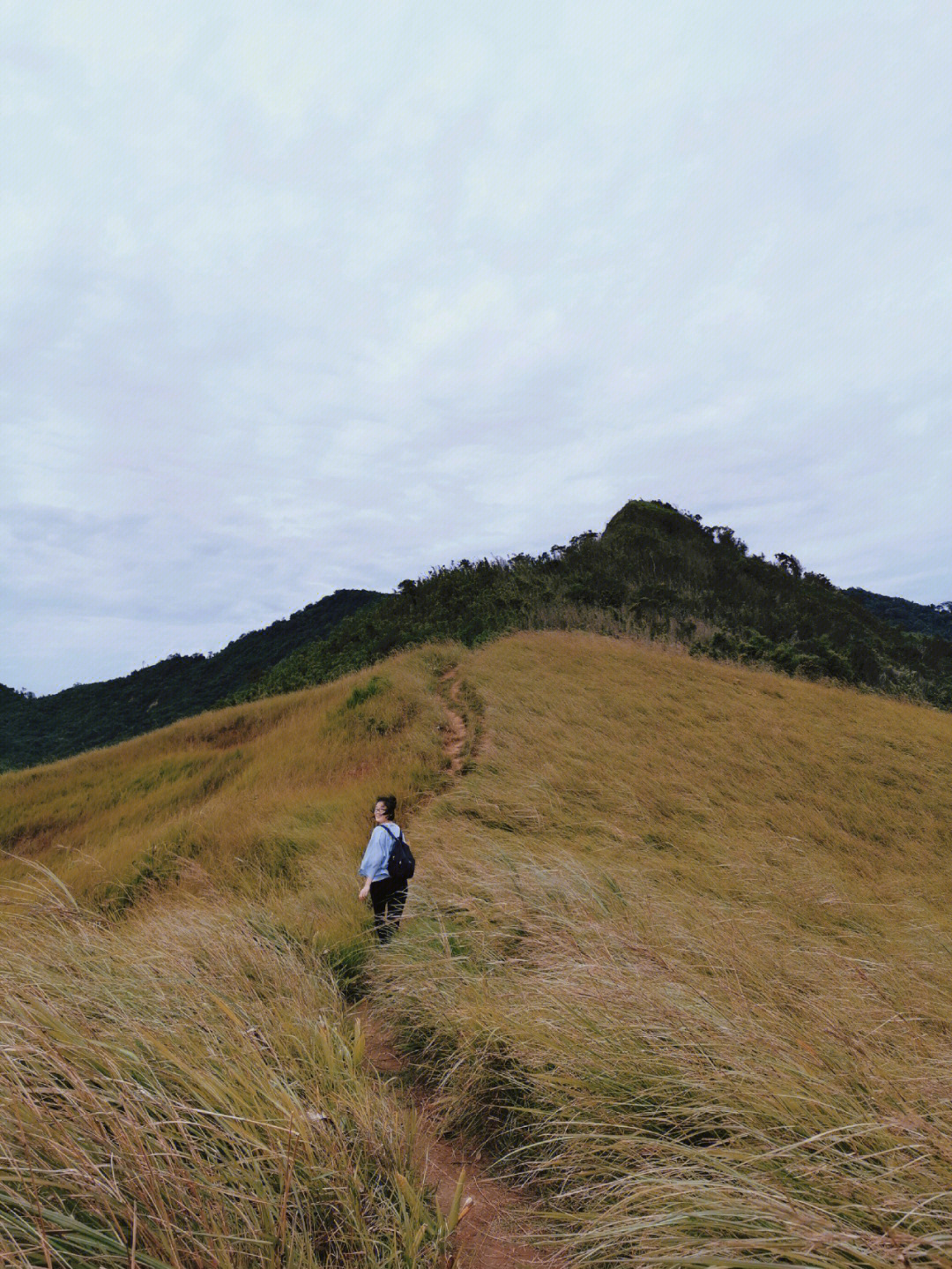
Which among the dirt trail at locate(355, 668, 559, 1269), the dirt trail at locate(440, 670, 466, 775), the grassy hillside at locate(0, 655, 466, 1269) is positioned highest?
the dirt trail at locate(440, 670, 466, 775)

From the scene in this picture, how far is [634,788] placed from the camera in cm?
954

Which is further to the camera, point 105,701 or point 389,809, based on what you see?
point 105,701

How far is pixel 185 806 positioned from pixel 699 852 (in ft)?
33.6

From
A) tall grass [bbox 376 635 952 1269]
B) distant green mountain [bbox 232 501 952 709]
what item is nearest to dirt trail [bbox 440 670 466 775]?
tall grass [bbox 376 635 952 1269]

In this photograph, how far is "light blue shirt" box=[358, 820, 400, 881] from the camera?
528cm

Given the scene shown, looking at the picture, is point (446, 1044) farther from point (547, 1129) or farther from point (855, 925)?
point (855, 925)

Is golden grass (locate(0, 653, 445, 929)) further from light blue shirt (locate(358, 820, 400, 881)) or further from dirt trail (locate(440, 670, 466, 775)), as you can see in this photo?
light blue shirt (locate(358, 820, 400, 881))

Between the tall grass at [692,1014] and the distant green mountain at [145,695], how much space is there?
154 feet

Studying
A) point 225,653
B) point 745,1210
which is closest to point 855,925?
point 745,1210

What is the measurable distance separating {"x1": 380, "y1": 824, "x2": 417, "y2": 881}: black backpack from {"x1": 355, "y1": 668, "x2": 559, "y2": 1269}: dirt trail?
1.53 metres

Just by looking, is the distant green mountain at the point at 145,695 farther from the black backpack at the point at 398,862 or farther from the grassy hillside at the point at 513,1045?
the black backpack at the point at 398,862

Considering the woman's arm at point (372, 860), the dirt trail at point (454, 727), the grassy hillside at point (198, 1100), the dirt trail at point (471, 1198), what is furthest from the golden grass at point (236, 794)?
the dirt trail at point (471, 1198)

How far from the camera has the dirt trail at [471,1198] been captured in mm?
2230

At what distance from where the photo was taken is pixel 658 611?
24.3 m
